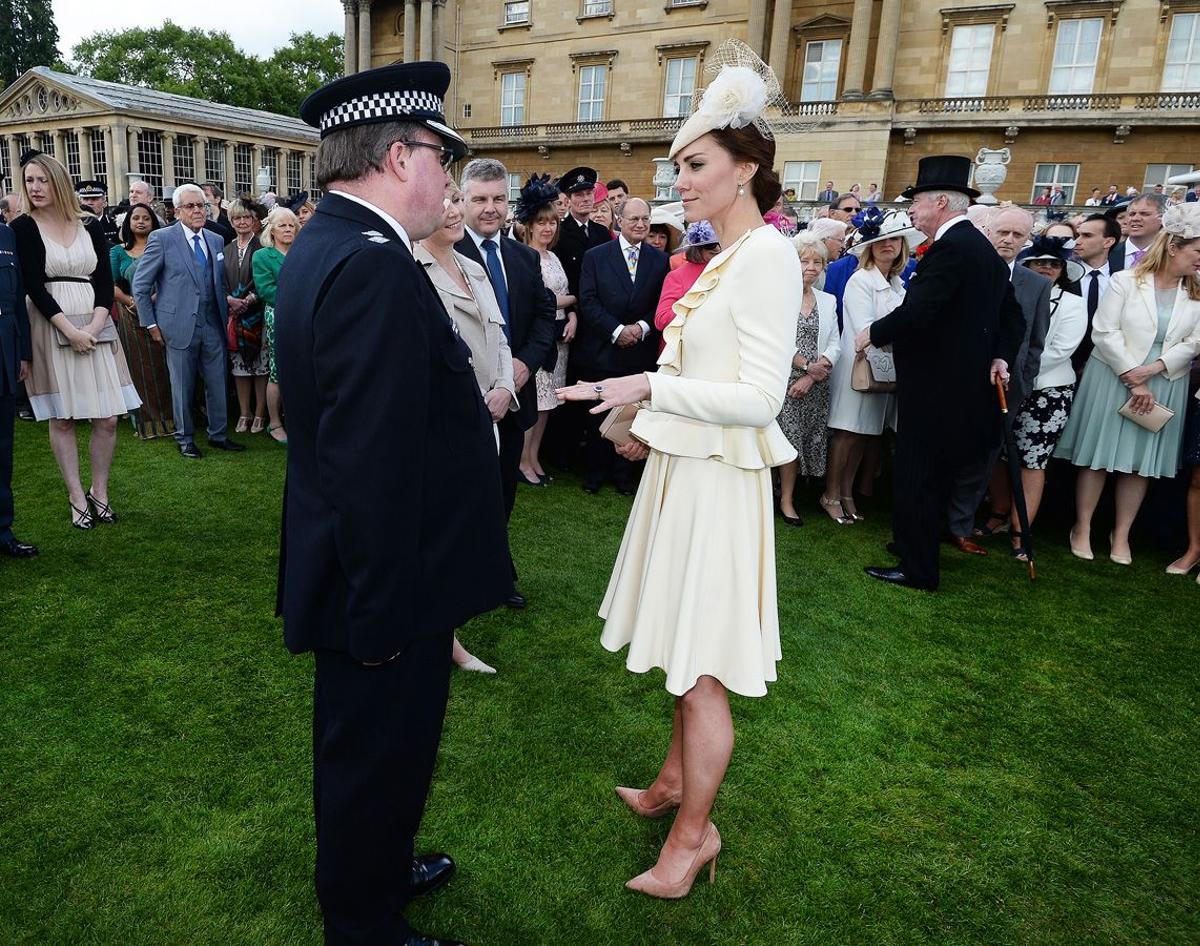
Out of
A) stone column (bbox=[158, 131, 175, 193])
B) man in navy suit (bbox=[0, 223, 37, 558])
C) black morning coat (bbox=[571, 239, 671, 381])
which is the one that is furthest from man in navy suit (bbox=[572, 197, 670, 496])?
stone column (bbox=[158, 131, 175, 193])

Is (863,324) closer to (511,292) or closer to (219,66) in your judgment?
(511,292)

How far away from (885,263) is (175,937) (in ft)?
19.2

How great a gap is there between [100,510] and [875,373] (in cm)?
560

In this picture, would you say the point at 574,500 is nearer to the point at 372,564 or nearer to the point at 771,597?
the point at 771,597

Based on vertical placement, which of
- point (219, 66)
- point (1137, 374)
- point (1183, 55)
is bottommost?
point (1137, 374)

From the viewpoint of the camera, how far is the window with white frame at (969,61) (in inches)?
955

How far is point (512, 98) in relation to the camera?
3278 cm

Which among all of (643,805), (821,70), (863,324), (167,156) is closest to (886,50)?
(821,70)

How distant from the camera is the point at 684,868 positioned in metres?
2.32

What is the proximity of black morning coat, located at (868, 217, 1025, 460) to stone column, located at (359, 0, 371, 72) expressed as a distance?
38.2 metres

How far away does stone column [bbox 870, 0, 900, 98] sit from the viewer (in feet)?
79.9

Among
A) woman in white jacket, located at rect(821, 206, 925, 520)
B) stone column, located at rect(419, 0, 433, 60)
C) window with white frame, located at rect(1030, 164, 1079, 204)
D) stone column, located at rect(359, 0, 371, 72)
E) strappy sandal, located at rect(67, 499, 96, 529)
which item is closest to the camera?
strappy sandal, located at rect(67, 499, 96, 529)

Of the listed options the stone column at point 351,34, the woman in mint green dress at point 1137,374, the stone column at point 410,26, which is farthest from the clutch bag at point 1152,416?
the stone column at point 351,34

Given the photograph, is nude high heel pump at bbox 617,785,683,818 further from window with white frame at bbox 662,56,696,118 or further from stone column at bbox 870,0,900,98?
window with white frame at bbox 662,56,696,118
